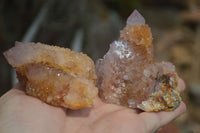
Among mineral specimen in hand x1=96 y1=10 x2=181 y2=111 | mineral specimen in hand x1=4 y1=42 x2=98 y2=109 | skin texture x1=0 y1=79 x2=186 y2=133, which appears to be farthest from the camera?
mineral specimen in hand x1=96 y1=10 x2=181 y2=111

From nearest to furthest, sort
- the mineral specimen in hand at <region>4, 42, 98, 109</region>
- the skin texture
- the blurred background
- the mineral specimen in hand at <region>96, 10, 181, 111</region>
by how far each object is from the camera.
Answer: the skin texture < the mineral specimen in hand at <region>4, 42, 98, 109</region> < the mineral specimen in hand at <region>96, 10, 181, 111</region> < the blurred background

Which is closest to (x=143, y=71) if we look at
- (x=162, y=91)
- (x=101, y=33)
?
(x=162, y=91)

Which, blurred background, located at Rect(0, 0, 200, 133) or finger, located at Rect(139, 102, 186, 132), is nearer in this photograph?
finger, located at Rect(139, 102, 186, 132)

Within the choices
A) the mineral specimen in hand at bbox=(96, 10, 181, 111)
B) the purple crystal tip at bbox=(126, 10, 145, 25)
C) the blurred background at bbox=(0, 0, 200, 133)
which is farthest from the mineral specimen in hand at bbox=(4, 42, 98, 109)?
the blurred background at bbox=(0, 0, 200, 133)

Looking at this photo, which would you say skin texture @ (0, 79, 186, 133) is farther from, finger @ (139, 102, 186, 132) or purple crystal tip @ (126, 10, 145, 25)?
purple crystal tip @ (126, 10, 145, 25)

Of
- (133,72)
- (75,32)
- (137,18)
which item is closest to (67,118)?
(133,72)

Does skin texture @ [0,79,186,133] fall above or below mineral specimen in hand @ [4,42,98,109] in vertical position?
below
